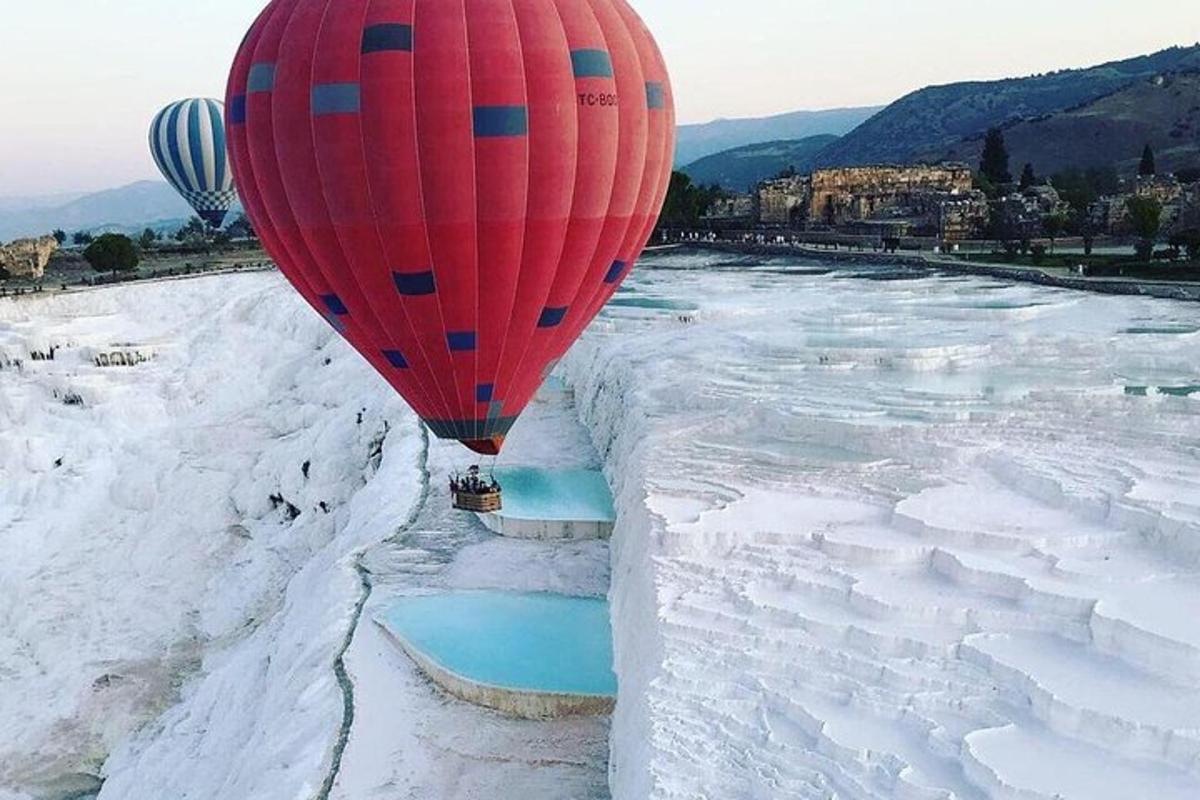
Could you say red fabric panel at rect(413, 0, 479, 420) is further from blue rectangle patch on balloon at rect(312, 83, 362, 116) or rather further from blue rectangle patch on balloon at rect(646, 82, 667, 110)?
blue rectangle patch on balloon at rect(646, 82, 667, 110)

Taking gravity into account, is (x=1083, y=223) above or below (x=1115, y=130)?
below

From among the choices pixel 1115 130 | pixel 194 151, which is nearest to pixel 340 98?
pixel 194 151

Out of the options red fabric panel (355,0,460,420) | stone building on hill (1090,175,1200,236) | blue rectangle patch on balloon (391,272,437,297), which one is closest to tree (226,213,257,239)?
stone building on hill (1090,175,1200,236)

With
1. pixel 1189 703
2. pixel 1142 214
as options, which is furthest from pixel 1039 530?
pixel 1142 214

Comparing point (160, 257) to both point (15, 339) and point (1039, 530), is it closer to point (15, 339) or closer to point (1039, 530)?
point (15, 339)

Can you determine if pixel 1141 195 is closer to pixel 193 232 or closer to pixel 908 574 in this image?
pixel 908 574

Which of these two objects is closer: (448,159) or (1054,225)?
(448,159)

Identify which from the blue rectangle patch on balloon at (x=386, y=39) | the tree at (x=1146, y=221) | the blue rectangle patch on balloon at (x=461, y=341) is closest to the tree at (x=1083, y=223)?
the tree at (x=1146, y=221)
